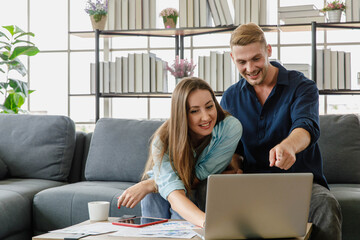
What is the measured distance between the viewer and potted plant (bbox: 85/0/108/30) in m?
3.95

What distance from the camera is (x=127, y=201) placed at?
1923 mm

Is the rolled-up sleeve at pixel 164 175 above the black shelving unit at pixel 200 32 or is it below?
below

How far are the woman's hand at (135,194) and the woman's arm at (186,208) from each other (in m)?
0.16

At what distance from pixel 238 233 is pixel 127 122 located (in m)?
1.81

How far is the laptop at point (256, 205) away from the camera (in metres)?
1.35

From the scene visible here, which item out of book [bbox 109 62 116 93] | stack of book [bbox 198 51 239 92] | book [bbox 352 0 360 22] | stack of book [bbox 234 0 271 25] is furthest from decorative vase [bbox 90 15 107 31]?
book [bbox 352 0 360 22]

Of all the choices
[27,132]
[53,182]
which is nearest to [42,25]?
[27,132]

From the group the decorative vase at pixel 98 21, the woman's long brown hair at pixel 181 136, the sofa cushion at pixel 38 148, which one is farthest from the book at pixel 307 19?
the woman's long brown hair at pixel 181 136

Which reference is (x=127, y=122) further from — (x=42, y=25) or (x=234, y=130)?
(x=42, y=25)

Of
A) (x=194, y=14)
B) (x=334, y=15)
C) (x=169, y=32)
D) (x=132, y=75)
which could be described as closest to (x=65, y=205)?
Result: (x=132, y=75)

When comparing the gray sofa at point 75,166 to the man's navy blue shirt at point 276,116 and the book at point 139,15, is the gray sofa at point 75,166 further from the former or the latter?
the book at point 139,15

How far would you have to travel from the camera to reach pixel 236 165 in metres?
2.29

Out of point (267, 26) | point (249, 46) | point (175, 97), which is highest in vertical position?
point (267, 26)

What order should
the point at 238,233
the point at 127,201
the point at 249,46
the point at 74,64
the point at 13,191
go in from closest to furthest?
1. the point at 238,233
2. the point at 127,201
3. the point at 249,46
4. the point at 13,191
5. the point at 74,64
